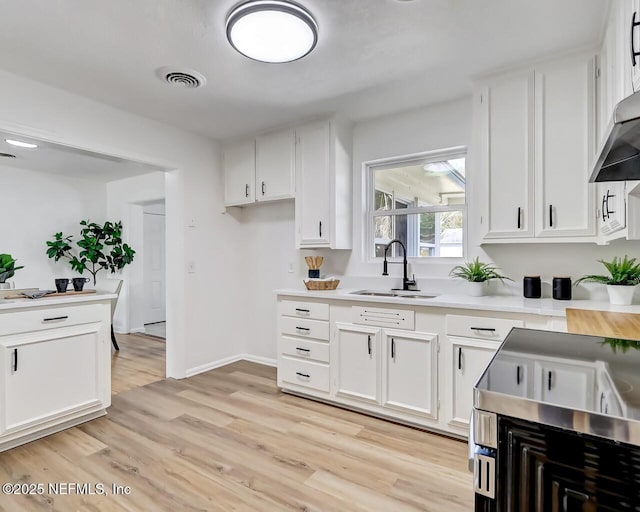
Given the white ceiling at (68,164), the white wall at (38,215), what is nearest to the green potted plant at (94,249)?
the white wall at (38,215)

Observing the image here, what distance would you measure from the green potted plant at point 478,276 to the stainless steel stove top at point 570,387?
146 centimetres

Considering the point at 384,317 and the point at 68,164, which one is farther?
the point at 68,164

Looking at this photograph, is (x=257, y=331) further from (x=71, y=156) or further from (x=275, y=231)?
(x=71, y=156)

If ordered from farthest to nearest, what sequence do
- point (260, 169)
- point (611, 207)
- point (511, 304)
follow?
point (260, 169) → point (511, 304) → point (611, 207)

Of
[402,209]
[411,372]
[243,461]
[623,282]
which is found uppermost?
[402,209]

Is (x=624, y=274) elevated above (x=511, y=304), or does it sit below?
above

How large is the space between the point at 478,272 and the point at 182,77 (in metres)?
2.46

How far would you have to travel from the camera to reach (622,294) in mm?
2066

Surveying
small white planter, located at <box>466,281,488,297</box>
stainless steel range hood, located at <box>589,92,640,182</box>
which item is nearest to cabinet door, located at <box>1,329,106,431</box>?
small white planter, located at <box>466,281,488,297</box>

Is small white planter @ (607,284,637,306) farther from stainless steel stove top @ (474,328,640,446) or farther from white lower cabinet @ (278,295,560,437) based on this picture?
stainless steel stove top @ (474,328,640,446)

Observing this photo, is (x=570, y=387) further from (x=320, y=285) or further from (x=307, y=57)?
(x=320, y=285)

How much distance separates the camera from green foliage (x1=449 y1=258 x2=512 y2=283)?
260 centimetres

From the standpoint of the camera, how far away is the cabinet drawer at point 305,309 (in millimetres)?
2912

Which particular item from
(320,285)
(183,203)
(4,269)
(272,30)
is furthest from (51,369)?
(272,30)
